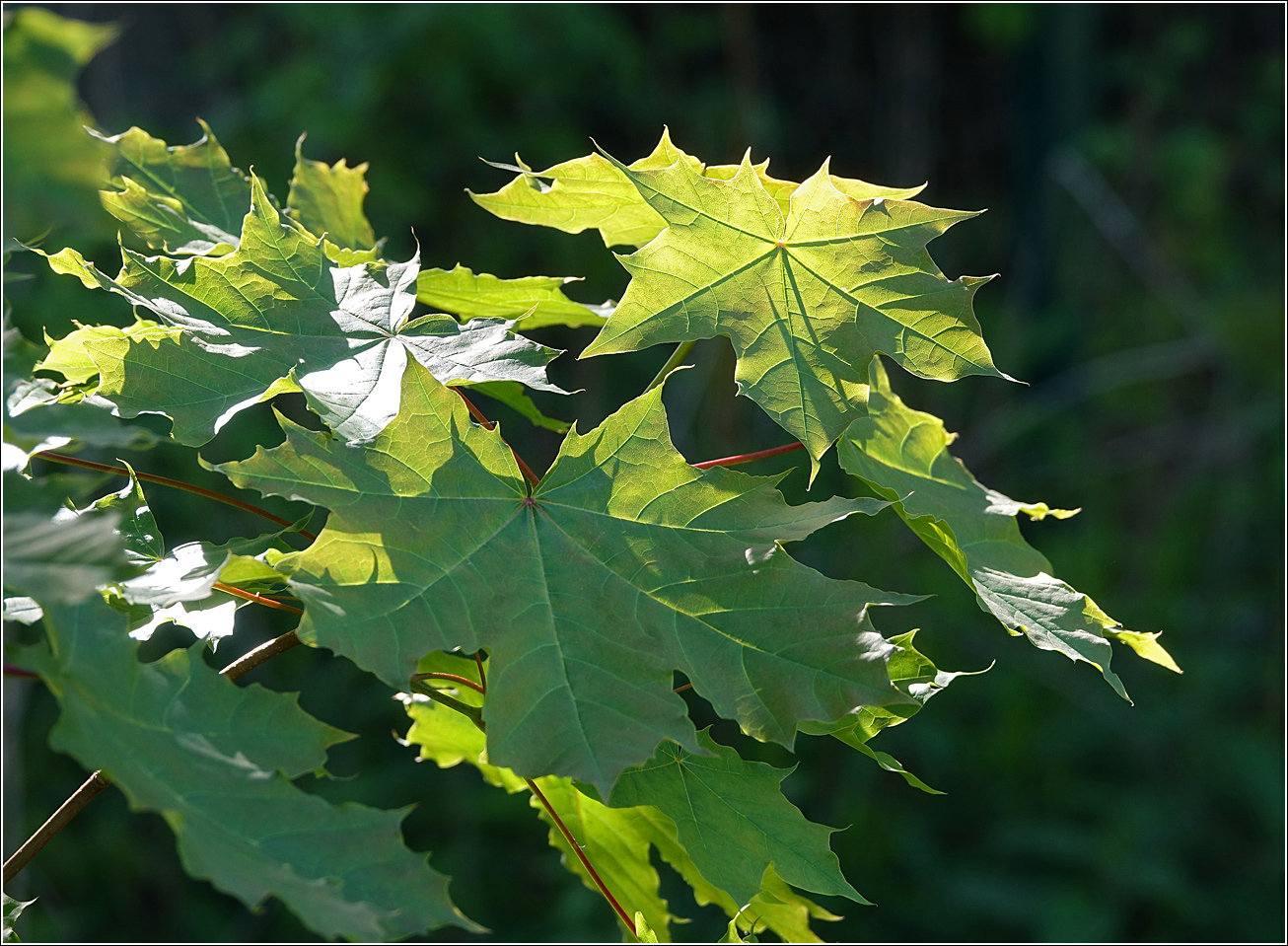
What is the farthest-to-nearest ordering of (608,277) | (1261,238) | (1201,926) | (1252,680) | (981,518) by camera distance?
(1261,238), (608,277), (1252,680), (1201,926), (981,518)

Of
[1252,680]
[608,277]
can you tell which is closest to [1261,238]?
[1252,680]

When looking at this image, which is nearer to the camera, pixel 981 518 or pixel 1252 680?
pixel 981 518

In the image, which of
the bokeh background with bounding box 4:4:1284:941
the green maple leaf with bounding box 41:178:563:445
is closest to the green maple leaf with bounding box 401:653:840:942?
the green maple leaf with bounding box 41:178:563:445

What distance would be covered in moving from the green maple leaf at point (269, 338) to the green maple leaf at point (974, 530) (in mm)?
207

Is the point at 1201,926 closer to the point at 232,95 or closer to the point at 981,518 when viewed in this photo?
the point at 981,518

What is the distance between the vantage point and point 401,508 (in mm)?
478

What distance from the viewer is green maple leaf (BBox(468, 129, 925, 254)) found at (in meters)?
0.59

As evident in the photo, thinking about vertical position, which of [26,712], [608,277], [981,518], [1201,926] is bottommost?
[1201,926]

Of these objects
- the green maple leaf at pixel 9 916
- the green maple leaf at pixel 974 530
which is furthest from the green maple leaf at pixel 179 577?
the green maple leaf at pixel 974 530

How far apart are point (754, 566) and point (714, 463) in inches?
3.0

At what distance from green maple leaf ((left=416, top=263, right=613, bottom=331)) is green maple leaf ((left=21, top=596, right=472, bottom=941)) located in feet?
0.98

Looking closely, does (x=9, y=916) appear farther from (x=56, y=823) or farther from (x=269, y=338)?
(x=269, y=338)

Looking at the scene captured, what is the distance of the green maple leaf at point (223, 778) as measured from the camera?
38 centimetres

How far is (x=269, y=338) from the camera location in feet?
1.81
